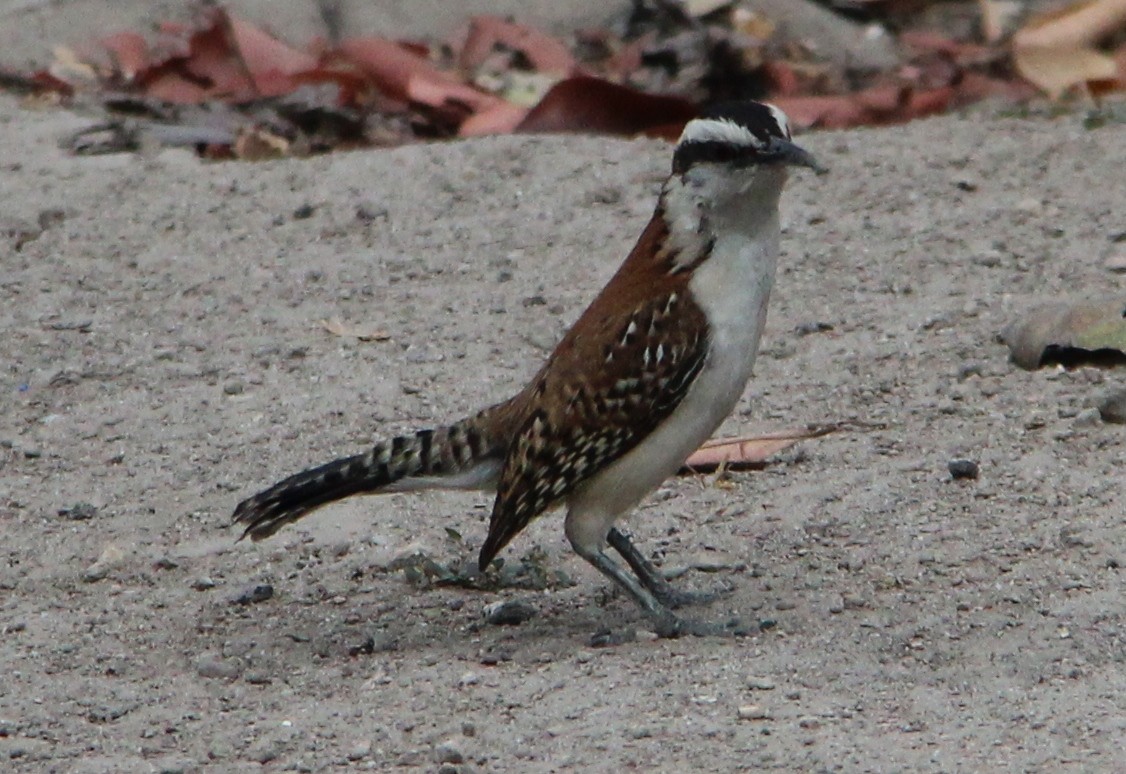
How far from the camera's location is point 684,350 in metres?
6.07

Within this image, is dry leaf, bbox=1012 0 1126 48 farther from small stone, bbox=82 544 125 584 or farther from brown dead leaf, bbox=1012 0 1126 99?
small stone, bbox=82 544 125 584

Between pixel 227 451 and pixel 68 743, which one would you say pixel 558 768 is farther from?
pixel 227 451

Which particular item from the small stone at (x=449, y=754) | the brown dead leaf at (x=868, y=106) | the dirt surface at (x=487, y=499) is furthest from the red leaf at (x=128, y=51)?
the small stone at (x=449, y=754)

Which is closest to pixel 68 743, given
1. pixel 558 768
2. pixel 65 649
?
pixel 65 649

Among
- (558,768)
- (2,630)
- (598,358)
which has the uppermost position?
(598,358)

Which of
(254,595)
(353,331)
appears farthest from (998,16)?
(254,595)

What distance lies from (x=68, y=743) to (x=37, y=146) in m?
5.53

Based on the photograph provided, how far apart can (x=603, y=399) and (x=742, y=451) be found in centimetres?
127

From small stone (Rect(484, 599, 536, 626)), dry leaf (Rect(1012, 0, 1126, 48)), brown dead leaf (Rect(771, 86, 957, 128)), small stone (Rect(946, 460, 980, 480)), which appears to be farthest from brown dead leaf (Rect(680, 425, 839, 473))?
dry leaf (Rect(1012, 0, 1126, 48))

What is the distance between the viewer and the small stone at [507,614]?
631 cm

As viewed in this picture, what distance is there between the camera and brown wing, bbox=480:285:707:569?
6.09 m

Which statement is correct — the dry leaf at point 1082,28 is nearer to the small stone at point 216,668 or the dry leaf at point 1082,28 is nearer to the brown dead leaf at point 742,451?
the brown dead leaf at point 742,451

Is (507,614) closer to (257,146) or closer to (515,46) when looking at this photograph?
(257,146)

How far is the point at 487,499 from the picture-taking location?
7.52 m
